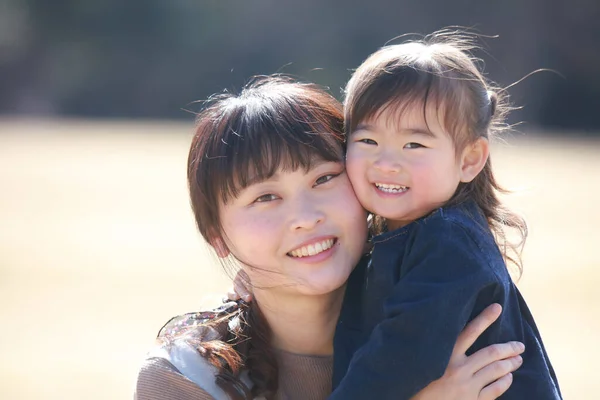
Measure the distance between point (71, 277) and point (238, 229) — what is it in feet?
24.3

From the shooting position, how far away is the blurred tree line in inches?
1128

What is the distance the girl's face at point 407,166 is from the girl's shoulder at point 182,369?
0.68m

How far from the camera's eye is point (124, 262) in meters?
10.5

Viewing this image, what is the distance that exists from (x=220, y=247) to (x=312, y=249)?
0.37 metres

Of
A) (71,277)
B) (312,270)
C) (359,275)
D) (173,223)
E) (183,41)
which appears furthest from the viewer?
(183,41)

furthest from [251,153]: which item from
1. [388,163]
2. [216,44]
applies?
[216,44]

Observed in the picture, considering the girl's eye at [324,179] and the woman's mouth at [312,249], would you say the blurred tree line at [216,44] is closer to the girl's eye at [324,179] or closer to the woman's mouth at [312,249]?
the girl's eye at [324,179]

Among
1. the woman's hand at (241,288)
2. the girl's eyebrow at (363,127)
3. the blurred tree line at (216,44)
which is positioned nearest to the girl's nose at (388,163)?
the girl's eyebrow at (363,127)

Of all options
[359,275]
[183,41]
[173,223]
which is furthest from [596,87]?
[359,275]

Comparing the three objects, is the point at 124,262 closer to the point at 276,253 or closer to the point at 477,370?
the point at 276,253

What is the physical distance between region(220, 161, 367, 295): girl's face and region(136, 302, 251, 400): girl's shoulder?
0.95ft

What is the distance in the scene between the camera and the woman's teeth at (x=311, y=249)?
273 centimetres

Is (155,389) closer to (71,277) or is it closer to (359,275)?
(359,275)

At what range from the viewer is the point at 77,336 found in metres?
7.87
